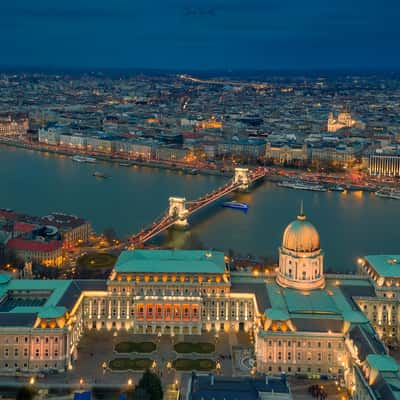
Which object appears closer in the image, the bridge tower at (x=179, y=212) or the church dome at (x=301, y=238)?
the church dome at (x=301, y=238)

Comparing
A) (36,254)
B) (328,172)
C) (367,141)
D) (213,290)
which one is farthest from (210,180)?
(213,290)

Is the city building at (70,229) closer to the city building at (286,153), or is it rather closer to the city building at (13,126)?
the city building at (286,153)

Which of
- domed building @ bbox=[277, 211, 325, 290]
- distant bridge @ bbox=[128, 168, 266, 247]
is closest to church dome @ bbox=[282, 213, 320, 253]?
domed building @ bbox=[277, 211, 325, 290]

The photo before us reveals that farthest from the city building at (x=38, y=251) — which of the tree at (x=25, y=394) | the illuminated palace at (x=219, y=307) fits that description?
the tree at (x=25, y=394)

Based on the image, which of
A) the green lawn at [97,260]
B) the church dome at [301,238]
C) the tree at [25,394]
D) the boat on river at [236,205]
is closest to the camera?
the tree at [25,394]

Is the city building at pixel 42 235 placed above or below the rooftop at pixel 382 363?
below

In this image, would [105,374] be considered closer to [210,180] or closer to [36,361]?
[36,361]

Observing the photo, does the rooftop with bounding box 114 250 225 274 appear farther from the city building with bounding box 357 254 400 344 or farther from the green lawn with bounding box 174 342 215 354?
the city building with bounding box 357 254 400 344
